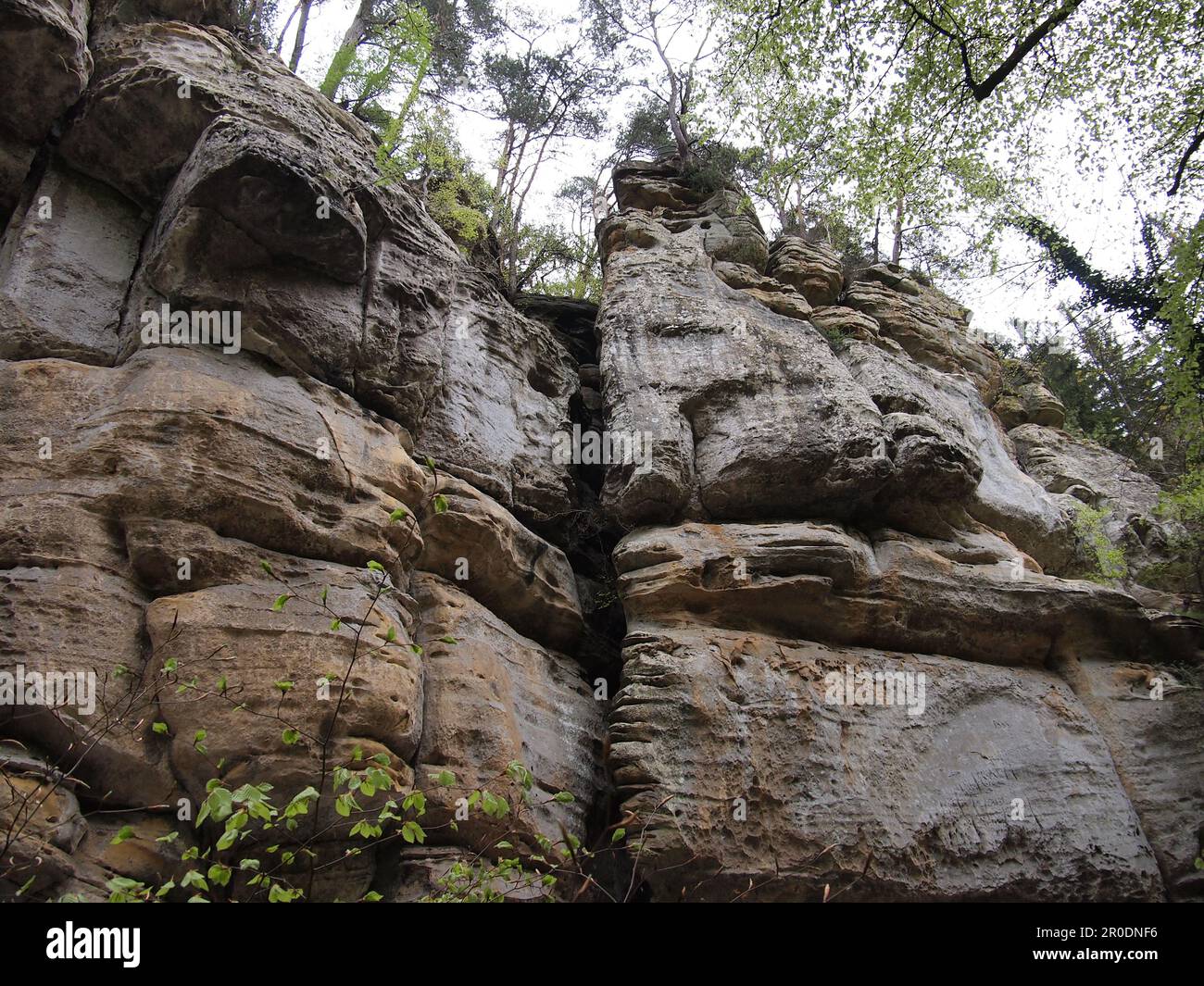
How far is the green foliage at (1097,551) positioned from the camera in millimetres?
12305

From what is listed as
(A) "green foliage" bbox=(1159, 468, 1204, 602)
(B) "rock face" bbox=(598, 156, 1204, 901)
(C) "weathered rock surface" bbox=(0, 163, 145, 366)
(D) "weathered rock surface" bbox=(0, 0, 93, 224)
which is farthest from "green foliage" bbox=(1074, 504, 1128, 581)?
(D) "weathered rock surface" bbox=(0, 0, 93, 224)

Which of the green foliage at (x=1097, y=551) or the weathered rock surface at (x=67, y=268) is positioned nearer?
the weathered rock surface at (x=67, y=268)

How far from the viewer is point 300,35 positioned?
17203 mm

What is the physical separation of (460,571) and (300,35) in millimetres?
14552

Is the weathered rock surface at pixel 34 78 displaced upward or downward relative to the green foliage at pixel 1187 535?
upward

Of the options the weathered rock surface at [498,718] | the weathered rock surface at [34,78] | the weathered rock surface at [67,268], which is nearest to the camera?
the weathered rock surface at [498,718]

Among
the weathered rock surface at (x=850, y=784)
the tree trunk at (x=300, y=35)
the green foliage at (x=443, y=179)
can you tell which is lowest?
the weathered rock surface at (x=850, y=784)

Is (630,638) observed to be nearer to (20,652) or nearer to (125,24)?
(20,652)

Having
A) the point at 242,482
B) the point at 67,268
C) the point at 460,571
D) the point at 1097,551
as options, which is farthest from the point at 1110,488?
the point at 67,268

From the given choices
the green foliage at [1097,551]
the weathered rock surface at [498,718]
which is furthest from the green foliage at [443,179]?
the green foliage at [1097,551]

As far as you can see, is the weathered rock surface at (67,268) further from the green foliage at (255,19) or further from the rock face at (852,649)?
the rock face at (852,649)

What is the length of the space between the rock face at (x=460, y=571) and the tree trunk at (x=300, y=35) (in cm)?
587
